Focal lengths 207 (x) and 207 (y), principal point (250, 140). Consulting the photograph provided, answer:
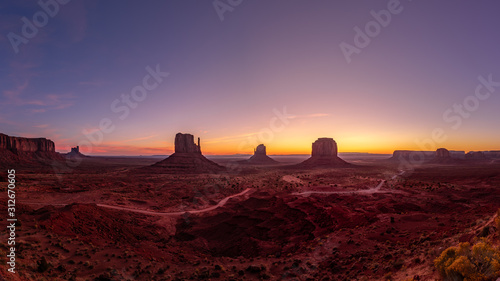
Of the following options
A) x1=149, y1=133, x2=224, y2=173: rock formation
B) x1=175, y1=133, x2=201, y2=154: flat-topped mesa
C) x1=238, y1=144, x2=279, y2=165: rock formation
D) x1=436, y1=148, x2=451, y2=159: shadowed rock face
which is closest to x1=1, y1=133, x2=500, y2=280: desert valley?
x1=149, y1=133, x2=224, y2=173: rock formation

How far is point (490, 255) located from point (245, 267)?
1207cm

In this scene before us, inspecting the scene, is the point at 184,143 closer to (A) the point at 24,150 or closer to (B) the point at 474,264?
(A) the point at 24,150

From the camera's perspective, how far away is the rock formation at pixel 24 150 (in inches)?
4141

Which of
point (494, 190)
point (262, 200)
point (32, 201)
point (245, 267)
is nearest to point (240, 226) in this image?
point (262, 200)

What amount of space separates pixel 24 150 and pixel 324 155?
179873 millimetres

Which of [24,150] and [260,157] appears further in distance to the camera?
[260,157]

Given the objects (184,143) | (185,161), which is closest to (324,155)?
(184,143)

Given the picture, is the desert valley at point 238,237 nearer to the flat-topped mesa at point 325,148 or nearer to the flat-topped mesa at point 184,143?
the flat-topped mesa at point 184,143

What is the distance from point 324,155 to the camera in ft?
431

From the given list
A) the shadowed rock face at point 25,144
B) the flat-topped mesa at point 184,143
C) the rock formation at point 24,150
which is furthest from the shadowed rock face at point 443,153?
the shadowed rock face at point 25,144

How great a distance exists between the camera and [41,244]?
44.1 feet

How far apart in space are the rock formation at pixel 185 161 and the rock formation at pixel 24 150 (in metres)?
77.7

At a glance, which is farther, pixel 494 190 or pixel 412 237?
pixel 494 190

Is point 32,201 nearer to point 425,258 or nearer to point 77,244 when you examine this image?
point 77,244
